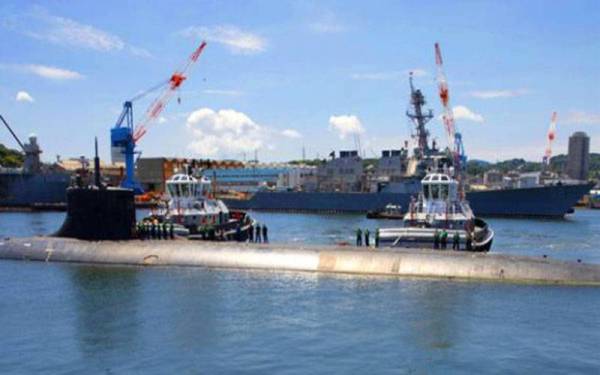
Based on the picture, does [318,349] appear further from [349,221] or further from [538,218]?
[538,218]

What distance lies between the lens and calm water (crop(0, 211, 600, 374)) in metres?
14.6

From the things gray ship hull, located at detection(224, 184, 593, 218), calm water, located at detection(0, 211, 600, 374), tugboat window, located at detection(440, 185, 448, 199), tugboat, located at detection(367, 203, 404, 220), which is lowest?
calm water, located at detection(0, 211, 600, 374)

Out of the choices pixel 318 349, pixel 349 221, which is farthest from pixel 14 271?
pixel 349 221

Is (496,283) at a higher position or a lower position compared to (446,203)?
lower

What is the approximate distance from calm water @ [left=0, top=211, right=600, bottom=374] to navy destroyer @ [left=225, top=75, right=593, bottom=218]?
1714 inches

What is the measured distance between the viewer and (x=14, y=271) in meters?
27.6

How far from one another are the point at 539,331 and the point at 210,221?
2454 cm

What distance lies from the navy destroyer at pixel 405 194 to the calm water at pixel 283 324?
143 feet

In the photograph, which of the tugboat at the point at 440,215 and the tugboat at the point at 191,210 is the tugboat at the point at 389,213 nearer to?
the tugboat at the point at 191,210

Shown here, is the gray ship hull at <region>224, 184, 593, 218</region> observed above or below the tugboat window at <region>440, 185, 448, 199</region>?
below

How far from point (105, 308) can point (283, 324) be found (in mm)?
6781

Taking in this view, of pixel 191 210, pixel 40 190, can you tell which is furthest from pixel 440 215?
pixel 40 190

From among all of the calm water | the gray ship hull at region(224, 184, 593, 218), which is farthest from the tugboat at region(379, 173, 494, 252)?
the gray ship hull at region(224, 184, 593, 218)

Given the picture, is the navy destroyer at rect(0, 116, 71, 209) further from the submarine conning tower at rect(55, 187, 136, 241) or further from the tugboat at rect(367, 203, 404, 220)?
the submarine conning tower at rect(55, 187, 136, 241)
